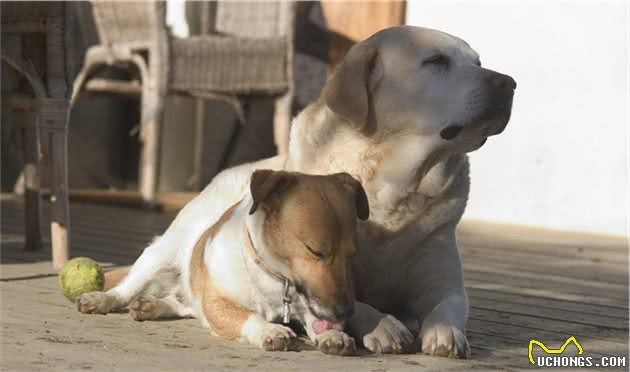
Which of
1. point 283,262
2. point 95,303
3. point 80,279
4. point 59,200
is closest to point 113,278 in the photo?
point 80,279

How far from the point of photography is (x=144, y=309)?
3736mm

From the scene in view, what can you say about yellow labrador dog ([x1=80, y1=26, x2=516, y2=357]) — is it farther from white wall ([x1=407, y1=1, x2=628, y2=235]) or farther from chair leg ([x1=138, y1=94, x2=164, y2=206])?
white wall ([x1=407, y1=1, x2=628, y2=235])

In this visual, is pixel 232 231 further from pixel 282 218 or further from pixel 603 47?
pixel 603 47

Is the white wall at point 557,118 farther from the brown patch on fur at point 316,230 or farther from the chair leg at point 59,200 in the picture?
the brown patch on fur at point 316,230

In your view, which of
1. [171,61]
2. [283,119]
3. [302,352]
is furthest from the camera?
[283,119]

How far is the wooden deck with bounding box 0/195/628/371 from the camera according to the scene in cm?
307

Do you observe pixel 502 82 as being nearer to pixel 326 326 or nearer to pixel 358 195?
pixel 358 195

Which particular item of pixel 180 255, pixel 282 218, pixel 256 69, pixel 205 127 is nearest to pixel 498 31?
pixel 256 69

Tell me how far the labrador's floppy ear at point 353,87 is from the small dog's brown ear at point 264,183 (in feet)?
1.49

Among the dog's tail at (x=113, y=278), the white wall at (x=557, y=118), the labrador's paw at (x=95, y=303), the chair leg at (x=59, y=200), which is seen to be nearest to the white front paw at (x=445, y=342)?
the labrador's paw at (x=95, y=303)

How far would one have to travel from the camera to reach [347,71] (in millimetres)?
3641

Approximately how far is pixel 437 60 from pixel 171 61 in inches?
168

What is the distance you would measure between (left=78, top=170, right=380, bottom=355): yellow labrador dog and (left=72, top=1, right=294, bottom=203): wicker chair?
163 inches

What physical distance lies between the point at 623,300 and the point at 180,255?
186 cm
